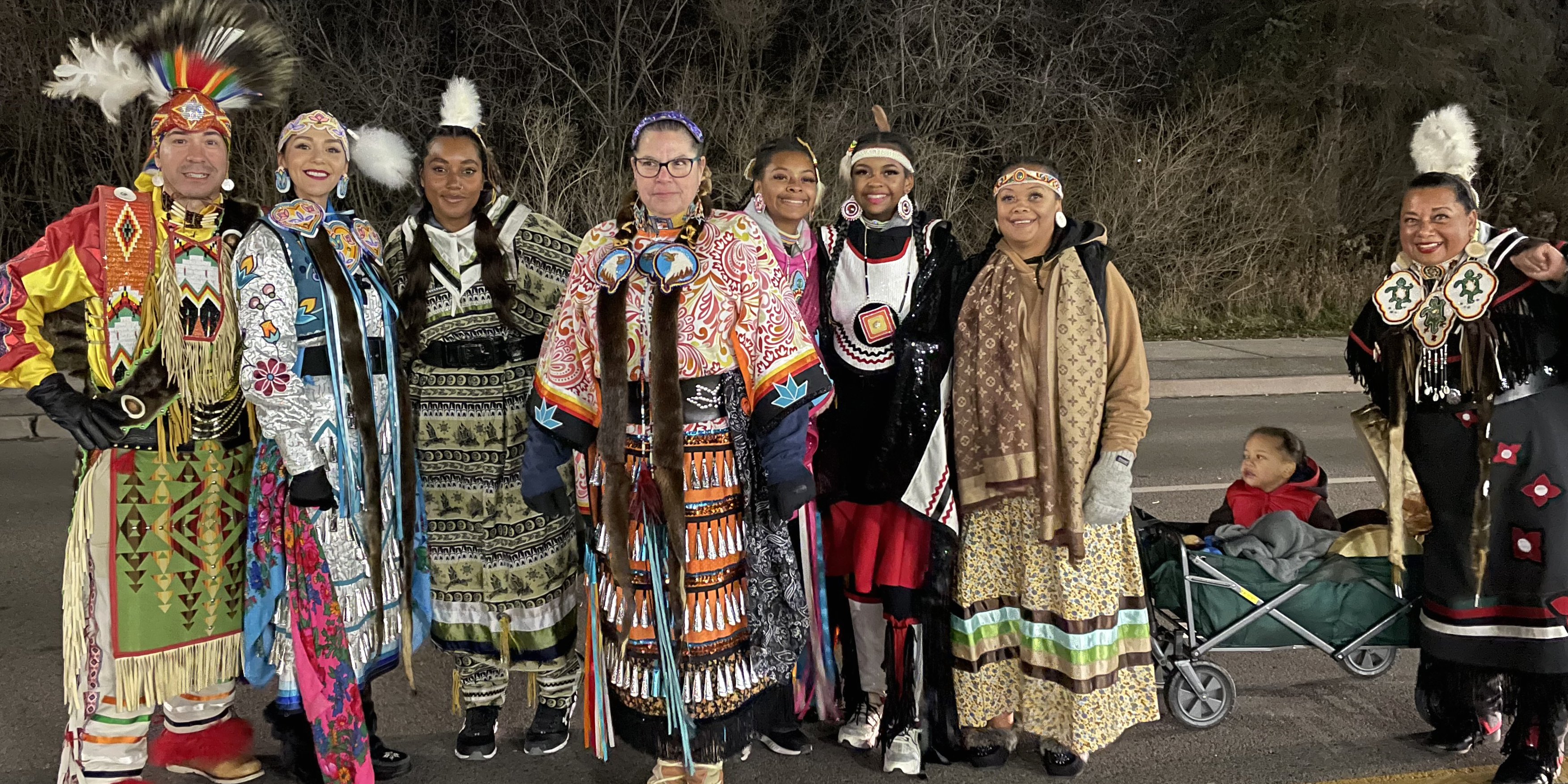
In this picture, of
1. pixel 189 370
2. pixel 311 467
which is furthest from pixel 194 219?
pixel 311 467

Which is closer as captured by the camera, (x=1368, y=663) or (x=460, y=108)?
(x=460, y=108)

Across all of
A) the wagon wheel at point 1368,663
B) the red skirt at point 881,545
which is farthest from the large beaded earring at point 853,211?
the wagon wheel at point 1368,663

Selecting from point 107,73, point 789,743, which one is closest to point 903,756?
point 789,743

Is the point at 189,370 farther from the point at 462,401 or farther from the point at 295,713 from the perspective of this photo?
the point at 295,713

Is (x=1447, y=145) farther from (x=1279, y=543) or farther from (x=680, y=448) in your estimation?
(x=680, y=448)

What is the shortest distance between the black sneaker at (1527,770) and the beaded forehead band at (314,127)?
4147 mm

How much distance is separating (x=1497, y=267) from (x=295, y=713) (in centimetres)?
402

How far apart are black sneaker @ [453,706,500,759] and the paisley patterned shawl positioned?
1853mm

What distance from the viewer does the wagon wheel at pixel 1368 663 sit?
427 cm

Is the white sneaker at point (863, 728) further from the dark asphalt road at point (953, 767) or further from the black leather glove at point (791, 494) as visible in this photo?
the black leather glove at point (791, 494)

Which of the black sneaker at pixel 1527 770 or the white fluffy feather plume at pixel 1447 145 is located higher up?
the white fluffy feather plume at pixel 1447 145

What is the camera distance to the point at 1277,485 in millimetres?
4266

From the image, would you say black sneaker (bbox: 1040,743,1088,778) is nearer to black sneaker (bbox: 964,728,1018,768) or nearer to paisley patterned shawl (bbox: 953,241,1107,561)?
black sneaker (bbox: 964,728,1018,768)

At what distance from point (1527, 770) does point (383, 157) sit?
425cm
